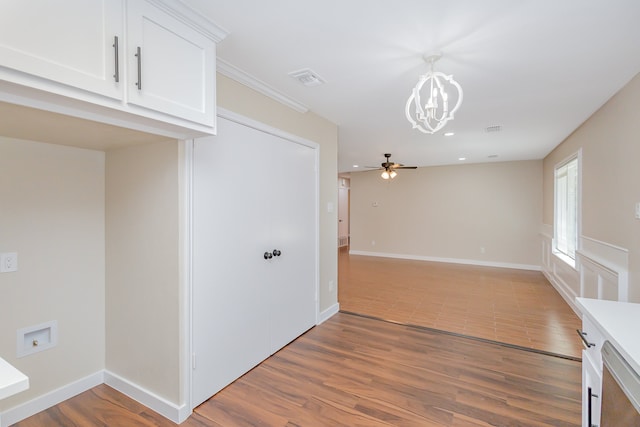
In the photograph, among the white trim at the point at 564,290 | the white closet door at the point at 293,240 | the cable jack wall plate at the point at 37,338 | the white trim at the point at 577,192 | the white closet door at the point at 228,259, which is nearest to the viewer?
the cable jack wall plate at the point at 37,338

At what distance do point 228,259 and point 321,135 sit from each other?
5.83 feet

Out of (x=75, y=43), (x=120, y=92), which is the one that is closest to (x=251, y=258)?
(x=120, y=92)

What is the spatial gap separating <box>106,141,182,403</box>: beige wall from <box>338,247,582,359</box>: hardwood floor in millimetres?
2356

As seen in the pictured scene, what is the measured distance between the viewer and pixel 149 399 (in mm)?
2035

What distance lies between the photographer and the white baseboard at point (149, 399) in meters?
→ 1.91

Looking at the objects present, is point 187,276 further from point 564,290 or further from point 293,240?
point 564,290

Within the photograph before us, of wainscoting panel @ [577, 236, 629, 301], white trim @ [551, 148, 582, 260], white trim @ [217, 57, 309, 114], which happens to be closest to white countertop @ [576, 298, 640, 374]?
→ wainscoting panel @ [577, 236, 629, 301]

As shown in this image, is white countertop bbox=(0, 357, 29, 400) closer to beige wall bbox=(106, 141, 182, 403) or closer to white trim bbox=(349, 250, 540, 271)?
beige wall bbox=(106, 141, 182, 403)

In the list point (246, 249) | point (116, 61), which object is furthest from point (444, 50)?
point (246, 249)

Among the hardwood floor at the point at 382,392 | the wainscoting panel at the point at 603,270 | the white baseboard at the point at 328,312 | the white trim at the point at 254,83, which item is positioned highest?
the white trim at the point at 254,83

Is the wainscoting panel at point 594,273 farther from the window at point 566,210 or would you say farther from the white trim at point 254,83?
the white trim at point 254,83

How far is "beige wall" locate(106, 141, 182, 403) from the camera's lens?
192cm

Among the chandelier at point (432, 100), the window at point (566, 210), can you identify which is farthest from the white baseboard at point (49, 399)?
the window at point (566, 210)

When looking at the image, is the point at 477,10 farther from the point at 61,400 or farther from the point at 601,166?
the point at 61,400
